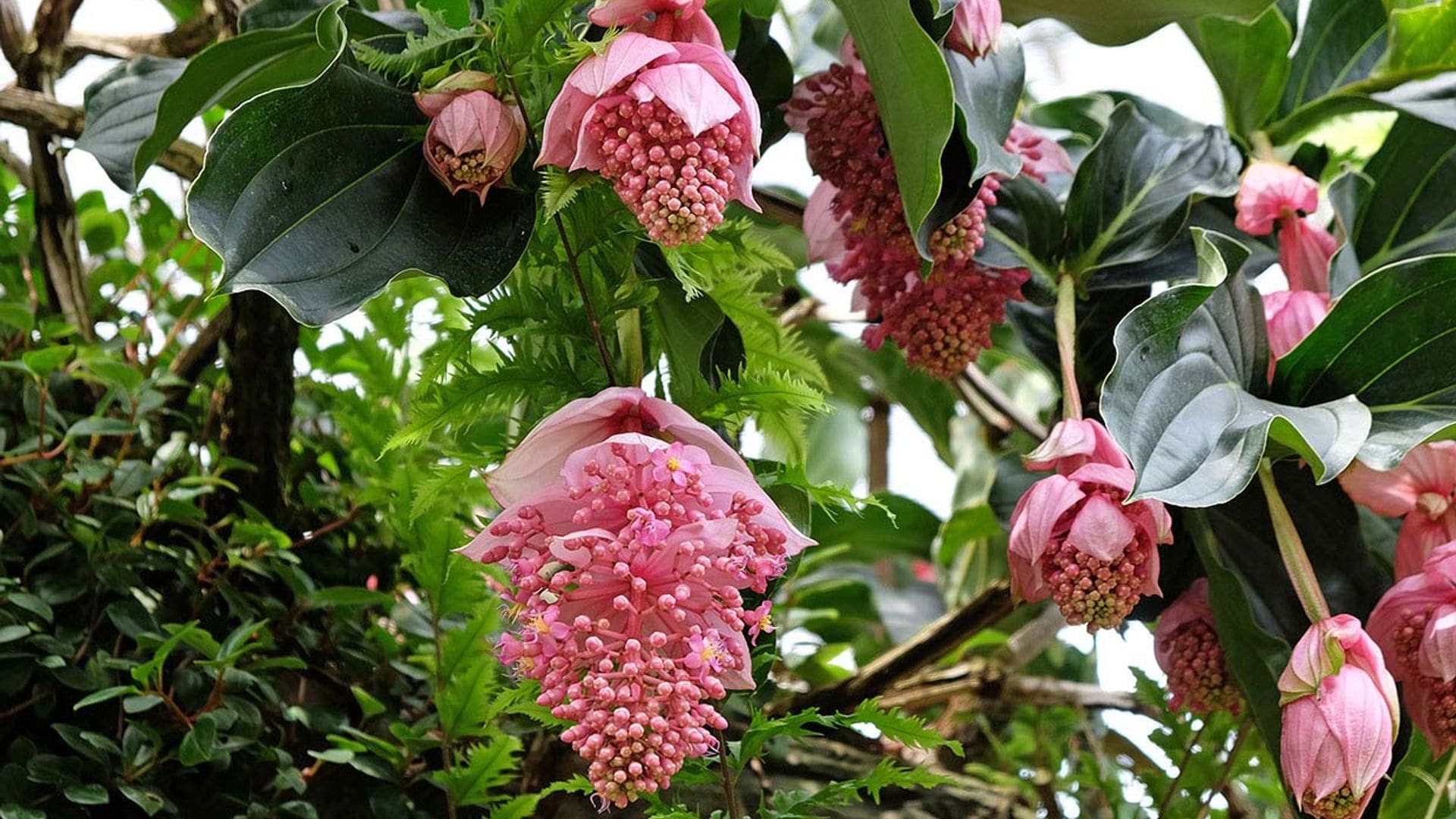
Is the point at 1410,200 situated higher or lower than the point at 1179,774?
higher

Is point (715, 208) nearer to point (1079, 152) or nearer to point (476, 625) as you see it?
point (476, 625)

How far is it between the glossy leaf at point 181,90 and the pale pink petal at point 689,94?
0.23 metres

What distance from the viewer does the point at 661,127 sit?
517mm

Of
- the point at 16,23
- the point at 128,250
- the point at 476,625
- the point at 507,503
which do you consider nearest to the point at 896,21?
the point at 507,503

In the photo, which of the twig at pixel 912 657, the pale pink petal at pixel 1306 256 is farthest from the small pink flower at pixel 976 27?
the twig at pixel 912 657

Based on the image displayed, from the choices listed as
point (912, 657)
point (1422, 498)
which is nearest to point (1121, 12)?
point (1422, 498)

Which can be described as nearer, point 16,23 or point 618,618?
point 618,618

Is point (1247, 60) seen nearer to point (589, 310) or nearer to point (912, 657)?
point (912, 657)

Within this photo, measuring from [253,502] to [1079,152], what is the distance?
2.06 feet

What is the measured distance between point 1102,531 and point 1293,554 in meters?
0.14

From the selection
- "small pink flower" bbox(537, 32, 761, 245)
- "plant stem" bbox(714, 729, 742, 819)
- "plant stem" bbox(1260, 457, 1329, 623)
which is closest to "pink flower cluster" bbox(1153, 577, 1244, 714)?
"plant stem" bbox(1260, 457, 1329, 623)

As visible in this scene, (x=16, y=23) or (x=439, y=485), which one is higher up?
(x=16, y=23)

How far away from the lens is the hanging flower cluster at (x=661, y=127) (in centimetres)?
51

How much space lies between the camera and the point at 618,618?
1.64 feet
